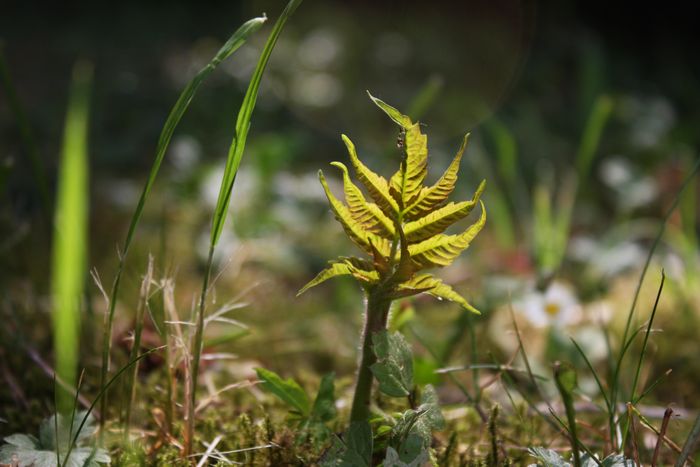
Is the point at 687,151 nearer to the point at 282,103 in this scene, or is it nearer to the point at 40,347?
the point at 282,103

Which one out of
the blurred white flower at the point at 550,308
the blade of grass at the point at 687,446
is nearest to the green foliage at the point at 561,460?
the blade of grass at the point at 687,446

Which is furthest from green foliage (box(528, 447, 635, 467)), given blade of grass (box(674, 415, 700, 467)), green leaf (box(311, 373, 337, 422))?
green leaf (box(311, 373, 337, 422))

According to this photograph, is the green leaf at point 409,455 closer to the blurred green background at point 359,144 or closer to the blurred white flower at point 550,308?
the blurred green background at point 359,144

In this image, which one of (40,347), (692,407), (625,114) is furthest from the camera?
(625,114)

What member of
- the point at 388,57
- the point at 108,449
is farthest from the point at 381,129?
A: the point at 108,449

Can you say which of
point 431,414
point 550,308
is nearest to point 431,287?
point 431,414

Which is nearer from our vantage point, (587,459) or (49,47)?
(587,459)

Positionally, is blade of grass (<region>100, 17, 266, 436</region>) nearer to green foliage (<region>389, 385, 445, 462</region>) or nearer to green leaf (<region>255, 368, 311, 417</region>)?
green leaf (<region>255, 368, 311, 417</region>)
